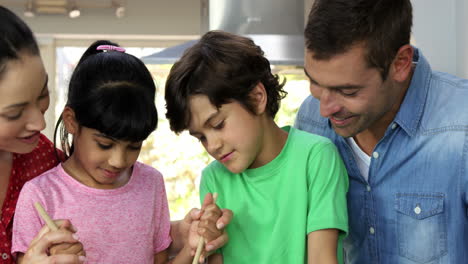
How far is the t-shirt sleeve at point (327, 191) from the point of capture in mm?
1425

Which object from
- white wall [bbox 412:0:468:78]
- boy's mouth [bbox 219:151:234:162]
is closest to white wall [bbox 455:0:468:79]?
white wall [bbox 412:0:468:78]

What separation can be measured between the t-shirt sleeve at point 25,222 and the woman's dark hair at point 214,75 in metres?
0.35

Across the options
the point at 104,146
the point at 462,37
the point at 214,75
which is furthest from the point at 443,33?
the point at 104,146

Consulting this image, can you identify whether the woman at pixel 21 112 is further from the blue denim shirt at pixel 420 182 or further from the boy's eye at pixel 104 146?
the blue denim shirt at pixel 420 182

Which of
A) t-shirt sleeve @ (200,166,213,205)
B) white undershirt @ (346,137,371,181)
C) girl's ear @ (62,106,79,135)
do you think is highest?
girl's ear @ (62,106,79,135)

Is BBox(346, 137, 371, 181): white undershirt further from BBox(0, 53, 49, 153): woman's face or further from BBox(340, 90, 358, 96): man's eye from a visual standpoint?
BBox(0, 53, 49, 153): woman's face

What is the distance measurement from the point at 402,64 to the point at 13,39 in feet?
2.73

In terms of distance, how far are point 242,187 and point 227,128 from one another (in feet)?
0.55

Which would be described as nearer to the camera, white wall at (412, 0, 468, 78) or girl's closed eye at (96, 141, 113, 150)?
girl's closed eye at (96, 141, 113, 150)

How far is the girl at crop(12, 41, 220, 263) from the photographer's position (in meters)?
1.43

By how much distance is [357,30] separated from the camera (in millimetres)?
1455

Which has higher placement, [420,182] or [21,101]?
[21,101]

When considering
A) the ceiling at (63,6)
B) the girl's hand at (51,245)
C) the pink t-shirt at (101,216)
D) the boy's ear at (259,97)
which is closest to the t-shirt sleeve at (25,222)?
the pink t-shirt at (101,216)

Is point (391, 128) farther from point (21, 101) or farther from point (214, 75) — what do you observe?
point (21, 101)
